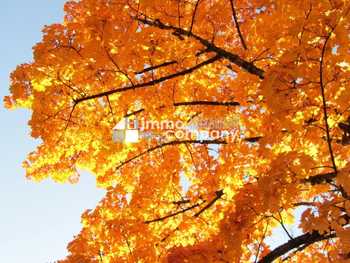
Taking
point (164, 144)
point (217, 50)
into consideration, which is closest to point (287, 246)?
point (217, 50)

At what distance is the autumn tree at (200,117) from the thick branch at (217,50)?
0.02 metres

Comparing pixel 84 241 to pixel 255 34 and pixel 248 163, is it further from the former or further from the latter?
pixel 255 34

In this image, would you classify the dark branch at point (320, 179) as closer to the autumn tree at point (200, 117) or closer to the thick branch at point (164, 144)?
the autumn tree at point (200, 117)

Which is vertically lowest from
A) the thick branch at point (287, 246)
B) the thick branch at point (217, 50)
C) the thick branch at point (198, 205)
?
the thick branch at point (287, 246)

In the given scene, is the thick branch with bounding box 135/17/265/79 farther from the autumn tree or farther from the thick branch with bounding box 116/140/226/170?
the thick branch with bounding box 116/140/226/170

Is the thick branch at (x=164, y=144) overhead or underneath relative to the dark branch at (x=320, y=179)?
overhead

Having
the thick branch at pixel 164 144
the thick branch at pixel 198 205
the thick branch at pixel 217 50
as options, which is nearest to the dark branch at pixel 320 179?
the thick branch at pixel 217 50

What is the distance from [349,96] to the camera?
3.66m

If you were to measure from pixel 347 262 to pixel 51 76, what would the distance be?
414 centimetres

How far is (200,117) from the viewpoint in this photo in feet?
26.3

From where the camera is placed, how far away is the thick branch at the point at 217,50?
5242mm

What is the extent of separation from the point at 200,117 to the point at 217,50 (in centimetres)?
254

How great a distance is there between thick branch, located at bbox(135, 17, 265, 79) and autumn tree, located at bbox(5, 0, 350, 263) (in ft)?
0.07

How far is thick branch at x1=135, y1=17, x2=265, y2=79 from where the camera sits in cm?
524
